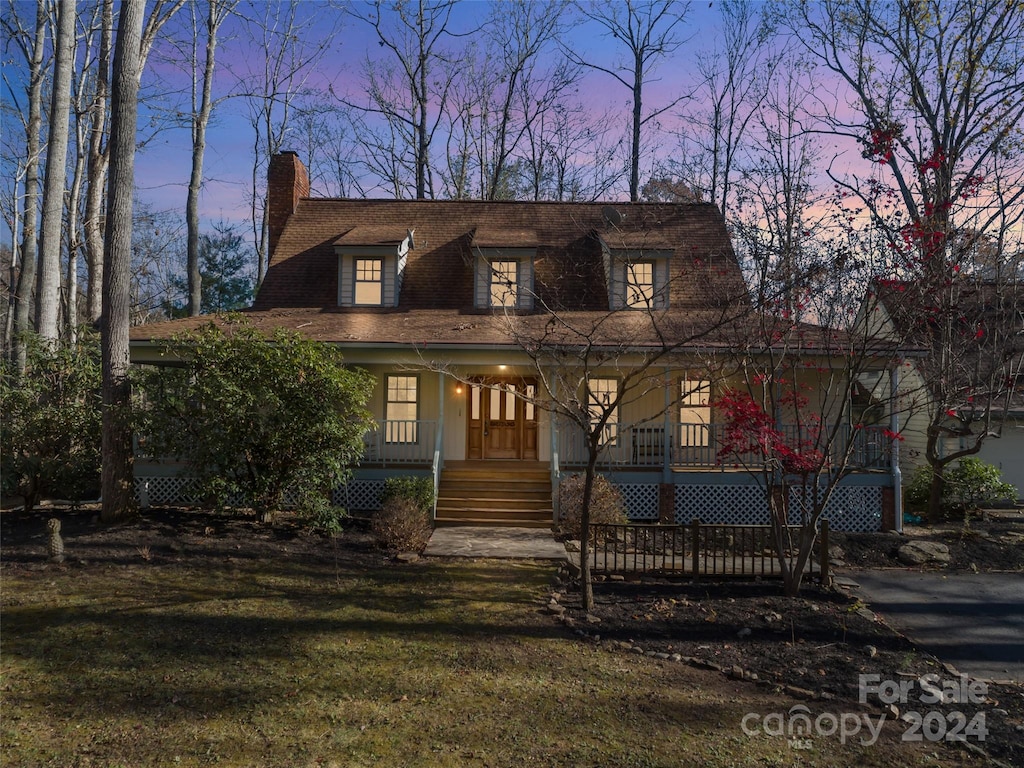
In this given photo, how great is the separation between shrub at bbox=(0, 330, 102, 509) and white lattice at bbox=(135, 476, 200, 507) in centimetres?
87

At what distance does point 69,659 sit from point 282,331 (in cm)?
636

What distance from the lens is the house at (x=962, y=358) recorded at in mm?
8992

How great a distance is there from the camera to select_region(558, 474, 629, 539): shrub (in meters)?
11.4

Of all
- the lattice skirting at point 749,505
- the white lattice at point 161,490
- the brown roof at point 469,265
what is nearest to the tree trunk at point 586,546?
the brown roof at point 469,265

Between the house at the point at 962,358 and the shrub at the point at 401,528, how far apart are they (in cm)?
734

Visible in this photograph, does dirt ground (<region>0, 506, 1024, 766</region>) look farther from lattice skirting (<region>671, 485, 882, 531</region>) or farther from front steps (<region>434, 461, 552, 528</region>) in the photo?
front steps (<region>434, 461, 552, 528</region>)

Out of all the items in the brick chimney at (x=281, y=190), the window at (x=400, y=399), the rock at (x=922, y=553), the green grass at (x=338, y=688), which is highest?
the brick chimney at (x=281, y=190)

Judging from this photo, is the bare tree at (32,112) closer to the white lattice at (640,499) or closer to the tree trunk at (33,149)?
the tree trunk at (33,149)

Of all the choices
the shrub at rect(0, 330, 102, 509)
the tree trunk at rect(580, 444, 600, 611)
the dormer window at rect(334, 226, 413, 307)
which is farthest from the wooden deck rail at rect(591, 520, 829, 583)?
the shrub at rect(0, 330, 102, 509)

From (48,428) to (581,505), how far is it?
1023 centimetres

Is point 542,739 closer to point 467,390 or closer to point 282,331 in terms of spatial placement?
point 282,331

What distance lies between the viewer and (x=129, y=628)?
6.73 m

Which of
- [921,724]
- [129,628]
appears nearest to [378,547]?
[129,628]

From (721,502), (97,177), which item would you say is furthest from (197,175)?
(721,502)
